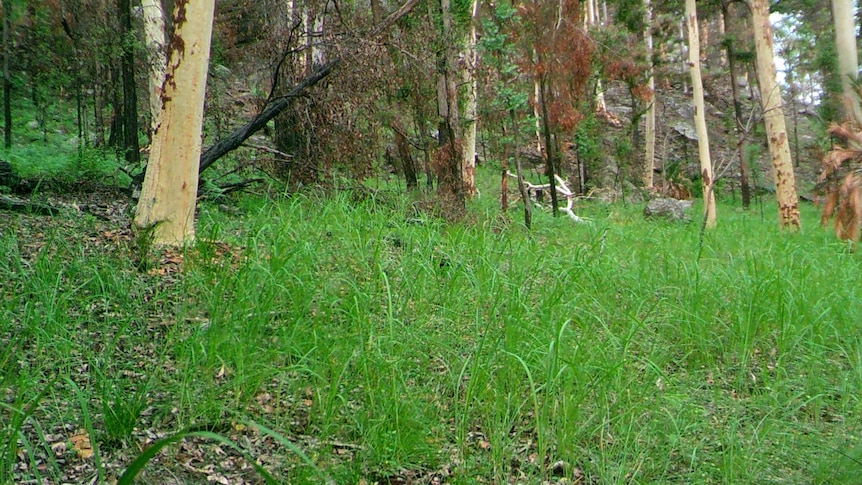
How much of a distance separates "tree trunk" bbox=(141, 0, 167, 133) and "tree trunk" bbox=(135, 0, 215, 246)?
5.20 meters

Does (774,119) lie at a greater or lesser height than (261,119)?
greater

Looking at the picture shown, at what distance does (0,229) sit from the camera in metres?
5.68

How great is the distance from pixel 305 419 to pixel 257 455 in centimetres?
36

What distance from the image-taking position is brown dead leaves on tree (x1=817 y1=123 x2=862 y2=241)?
10086 mm

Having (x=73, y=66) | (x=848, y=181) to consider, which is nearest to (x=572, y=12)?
(x=848, y=181)

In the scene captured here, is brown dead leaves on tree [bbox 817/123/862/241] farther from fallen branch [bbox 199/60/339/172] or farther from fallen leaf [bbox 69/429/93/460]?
fallen leaf [bbox 69/429/93/460]

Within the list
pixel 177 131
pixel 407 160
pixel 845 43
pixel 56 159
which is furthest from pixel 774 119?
pixel 56 159

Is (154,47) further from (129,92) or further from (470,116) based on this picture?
(470,116)

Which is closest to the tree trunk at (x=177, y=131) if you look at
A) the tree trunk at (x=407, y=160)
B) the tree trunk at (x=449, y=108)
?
the tree trunk at (x=449, y=108)

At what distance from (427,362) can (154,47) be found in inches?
361

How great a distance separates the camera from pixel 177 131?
19.1 feet

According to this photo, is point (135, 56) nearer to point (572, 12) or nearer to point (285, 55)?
point (285, 55)

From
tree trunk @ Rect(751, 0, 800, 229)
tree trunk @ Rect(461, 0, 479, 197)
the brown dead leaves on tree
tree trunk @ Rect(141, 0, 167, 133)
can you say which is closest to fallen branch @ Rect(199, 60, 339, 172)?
tree trunk @ Rect(141, 0, 167, 133)

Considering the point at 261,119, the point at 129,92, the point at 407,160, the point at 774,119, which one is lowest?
the point at 407,160
